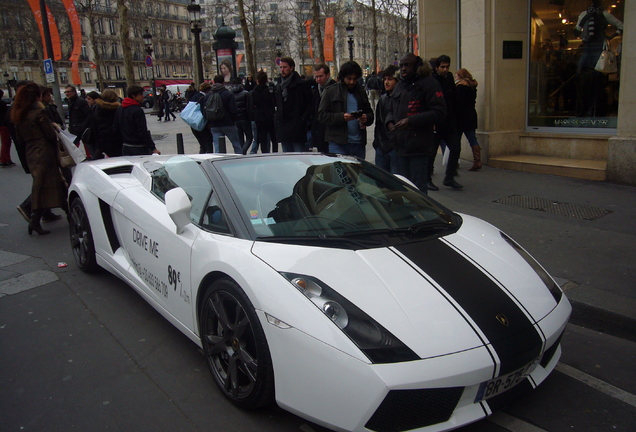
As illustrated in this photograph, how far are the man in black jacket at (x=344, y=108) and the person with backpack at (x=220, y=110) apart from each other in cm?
310

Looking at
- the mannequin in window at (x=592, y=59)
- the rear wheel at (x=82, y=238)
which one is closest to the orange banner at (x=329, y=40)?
the mannequin in window at (x=592, y=59)

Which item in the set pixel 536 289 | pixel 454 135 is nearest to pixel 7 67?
pixel 454 135

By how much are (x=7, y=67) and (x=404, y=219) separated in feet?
249

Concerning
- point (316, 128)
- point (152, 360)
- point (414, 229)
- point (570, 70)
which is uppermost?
point (570, 70)

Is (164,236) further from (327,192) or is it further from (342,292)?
(342,292)

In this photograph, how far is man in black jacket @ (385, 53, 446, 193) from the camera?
559cm

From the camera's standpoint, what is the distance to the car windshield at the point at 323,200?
300cm

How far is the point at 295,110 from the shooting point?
7977 mm

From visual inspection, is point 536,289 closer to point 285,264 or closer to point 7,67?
point 285,264

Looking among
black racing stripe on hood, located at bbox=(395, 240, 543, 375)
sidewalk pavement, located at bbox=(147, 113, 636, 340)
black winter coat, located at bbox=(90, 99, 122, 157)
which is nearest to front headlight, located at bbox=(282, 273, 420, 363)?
black racing stripe on hood, located at bbox=(395, 240, 543, 375)

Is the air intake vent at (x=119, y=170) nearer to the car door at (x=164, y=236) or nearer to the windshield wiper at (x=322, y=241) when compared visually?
the car door at (x=164, y=236)

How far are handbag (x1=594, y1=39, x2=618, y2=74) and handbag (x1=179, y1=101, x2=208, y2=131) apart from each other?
6.93 metres

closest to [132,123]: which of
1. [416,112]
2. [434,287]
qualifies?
[416,112]

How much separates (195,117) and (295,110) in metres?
2.50
